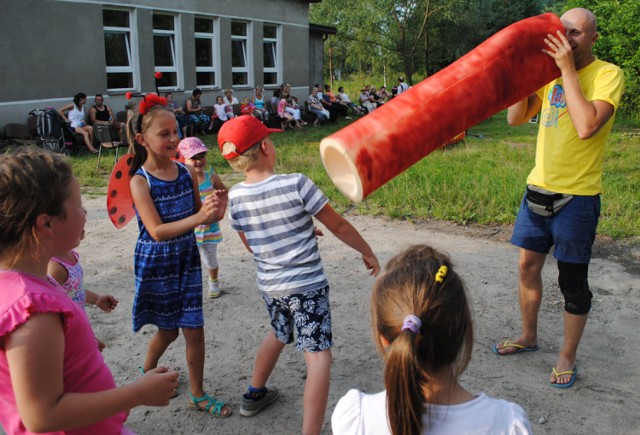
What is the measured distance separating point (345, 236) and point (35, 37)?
43.9 feet

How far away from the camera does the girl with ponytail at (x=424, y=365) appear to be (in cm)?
151

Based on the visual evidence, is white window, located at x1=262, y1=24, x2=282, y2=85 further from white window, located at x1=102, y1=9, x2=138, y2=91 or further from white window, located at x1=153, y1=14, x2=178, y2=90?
white window, located at x1=102, y1=9, x2=138, y2=91

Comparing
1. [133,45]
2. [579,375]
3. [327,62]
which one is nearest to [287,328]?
[579,375]

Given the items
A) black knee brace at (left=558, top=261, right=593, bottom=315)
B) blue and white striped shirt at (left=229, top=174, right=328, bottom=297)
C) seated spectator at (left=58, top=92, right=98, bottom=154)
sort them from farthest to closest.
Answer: seated spectator at (left=58, top=92, right=98, bottom=154)
black knee brace at (left=558, top=261, right=593, bottom=315)
blue and white striped shirt at (left=229, top=174, right=328, bottom=297)

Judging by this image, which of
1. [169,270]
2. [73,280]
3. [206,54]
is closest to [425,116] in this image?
[169,270]

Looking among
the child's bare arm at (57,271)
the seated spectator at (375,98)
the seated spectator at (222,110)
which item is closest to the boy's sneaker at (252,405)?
the child's bare arm at (57,271)

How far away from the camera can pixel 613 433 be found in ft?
10.0

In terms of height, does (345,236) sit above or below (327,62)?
below

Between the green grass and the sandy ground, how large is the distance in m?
0.89

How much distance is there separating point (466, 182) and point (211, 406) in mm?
5817

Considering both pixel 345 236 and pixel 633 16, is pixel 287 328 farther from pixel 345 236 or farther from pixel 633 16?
pixel 633 16

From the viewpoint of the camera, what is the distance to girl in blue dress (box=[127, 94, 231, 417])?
3057 mm

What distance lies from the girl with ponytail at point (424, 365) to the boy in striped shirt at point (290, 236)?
3.87ft

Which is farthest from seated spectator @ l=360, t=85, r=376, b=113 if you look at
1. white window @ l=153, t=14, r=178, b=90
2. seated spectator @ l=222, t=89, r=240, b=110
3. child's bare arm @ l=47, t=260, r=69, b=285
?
child's bare arm @ l=47, t=260, r=69, b=285
